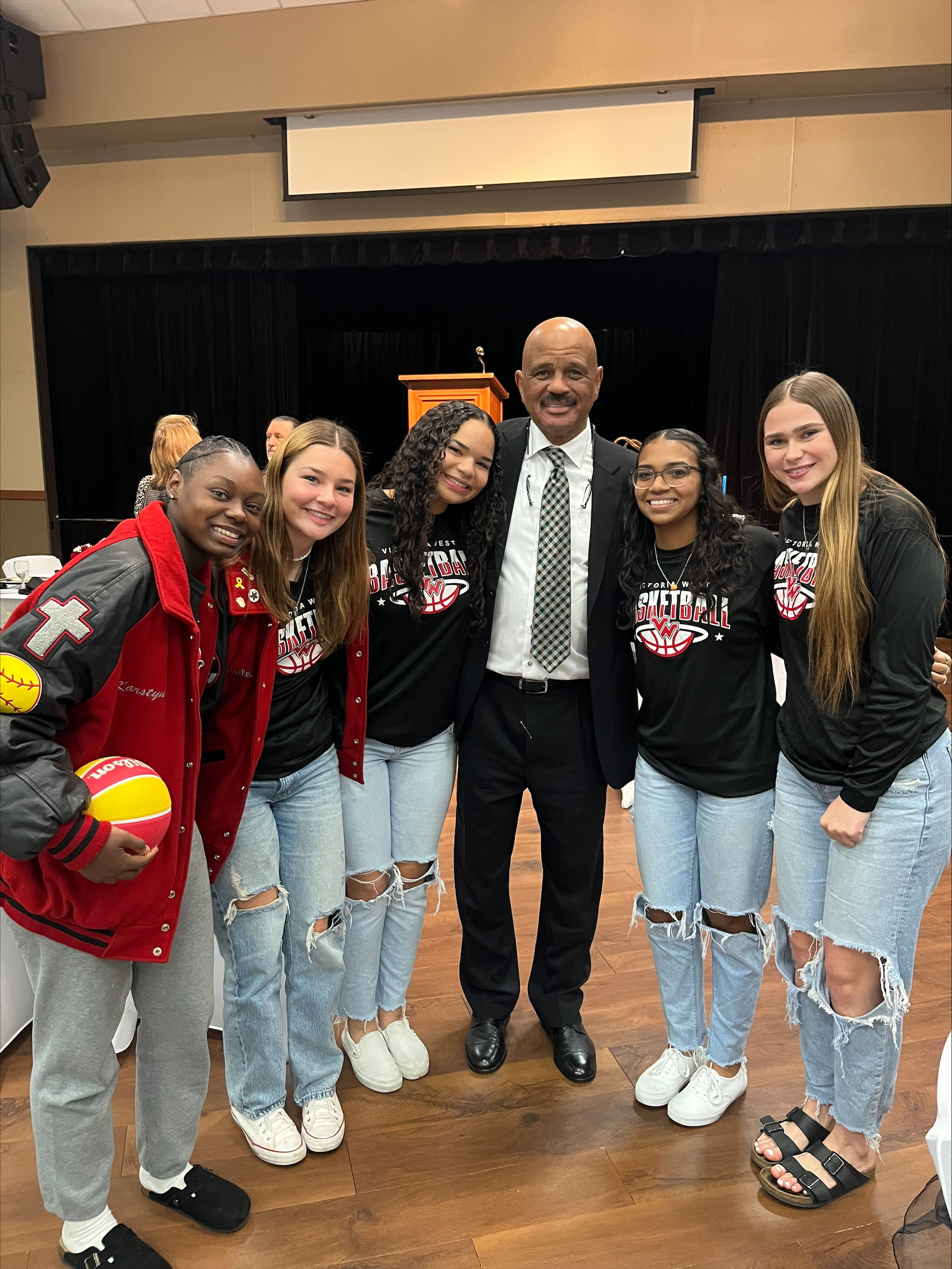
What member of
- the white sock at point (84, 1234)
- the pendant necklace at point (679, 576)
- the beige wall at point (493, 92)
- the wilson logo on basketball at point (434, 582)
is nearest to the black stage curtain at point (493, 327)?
the beige wall at point (493, 92)

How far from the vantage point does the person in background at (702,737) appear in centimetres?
180

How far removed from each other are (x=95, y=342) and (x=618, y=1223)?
8.17m

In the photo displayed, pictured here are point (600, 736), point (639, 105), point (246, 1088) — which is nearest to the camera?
point (246, 1088)

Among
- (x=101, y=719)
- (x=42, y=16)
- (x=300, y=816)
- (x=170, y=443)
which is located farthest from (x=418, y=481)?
(x=42, y=16)

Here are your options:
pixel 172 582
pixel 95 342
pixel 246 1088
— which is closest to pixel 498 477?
pixel 172 582

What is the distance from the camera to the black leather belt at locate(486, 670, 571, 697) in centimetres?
204

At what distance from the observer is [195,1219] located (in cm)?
166

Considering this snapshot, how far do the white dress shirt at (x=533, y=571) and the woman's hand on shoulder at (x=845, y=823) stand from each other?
2.13 ft

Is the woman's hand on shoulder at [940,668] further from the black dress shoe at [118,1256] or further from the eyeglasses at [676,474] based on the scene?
the black dress shoe at [118,1256]


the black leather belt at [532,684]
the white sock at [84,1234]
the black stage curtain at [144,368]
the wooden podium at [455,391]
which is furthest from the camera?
the black stage curtain at [144,368]

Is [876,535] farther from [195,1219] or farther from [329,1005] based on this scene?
[195,1219]

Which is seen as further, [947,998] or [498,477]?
[947,998]

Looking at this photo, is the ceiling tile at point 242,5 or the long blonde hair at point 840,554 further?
the ceiling tile at point 242,5

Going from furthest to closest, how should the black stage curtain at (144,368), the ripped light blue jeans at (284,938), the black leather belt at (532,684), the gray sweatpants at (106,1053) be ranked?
the black stage curtain at (144,368) → the black leather belt at (532,684) → the ripped light blue jeans at (284,938) → the gray sweatpants at (106,1053)
